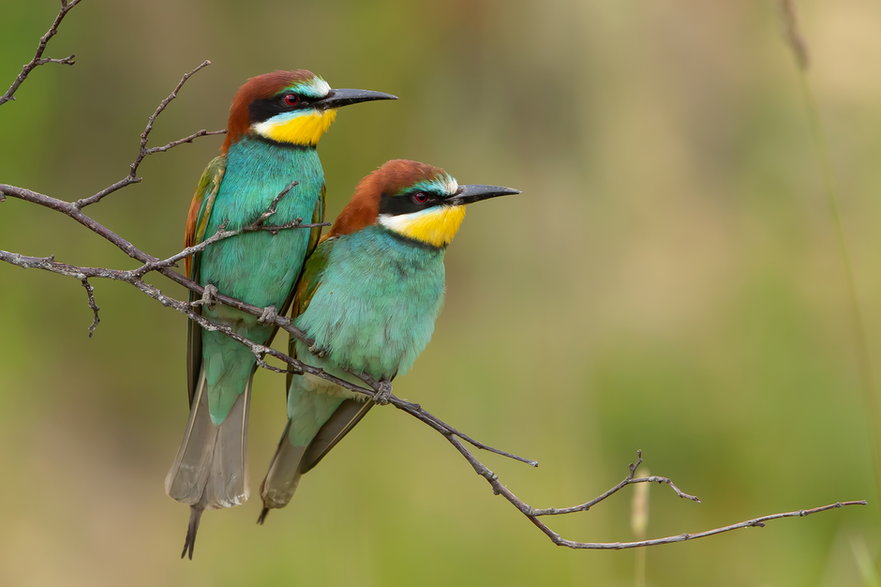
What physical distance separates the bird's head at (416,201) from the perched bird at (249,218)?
0.50 ft

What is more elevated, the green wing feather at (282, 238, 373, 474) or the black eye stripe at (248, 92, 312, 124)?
the black eye stripe at (248, 92, 312, 124)

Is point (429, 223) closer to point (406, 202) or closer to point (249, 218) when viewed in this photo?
point (406, 202)

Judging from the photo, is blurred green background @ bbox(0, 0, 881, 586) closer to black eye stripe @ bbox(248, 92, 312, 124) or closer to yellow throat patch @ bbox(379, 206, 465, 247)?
yellow throat patch @ bbox(379, 206, 465, 247)

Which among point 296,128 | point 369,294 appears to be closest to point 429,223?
point 369,294

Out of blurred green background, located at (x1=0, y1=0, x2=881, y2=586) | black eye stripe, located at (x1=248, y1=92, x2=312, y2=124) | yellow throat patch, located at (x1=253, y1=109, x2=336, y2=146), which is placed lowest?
blurred green background, located at (x1=0, y1=0, x2=881, y2=586)

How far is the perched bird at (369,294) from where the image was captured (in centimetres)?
270

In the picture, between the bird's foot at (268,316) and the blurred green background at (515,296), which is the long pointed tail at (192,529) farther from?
the blurred green background at (515,296)

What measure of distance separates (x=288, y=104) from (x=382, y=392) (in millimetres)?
781

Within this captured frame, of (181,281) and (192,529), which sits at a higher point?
(181,281)

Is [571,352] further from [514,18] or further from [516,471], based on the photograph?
[514,18]

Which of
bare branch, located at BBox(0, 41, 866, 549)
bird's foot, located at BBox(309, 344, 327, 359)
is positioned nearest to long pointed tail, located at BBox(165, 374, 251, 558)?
bird's foot, located at BBox(309, 344, 327, 359)

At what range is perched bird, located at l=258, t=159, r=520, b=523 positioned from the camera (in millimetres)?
2697

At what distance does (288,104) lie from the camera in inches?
108

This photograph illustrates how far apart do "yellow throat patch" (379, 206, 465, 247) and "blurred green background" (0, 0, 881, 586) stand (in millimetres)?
1210
